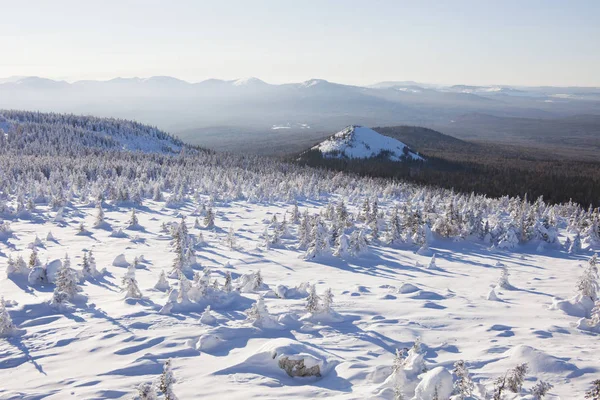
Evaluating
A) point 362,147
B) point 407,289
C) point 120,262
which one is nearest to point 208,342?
point 407,289

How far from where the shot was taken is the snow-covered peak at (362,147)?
513 ft

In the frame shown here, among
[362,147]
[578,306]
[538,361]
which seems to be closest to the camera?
[538,361]

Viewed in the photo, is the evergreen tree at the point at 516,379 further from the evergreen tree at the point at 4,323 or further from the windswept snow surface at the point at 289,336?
the evergreen tree at the point at 4,323

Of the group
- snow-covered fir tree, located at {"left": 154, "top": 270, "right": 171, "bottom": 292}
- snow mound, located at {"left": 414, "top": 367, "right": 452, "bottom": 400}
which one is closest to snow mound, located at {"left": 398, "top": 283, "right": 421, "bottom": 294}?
snow mound, located at {"left": 414, "top": 367, "right": 452, "bottom": 400}

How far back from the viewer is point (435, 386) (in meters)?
8.70

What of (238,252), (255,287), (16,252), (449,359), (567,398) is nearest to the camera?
(567,398)

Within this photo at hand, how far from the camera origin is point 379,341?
1301cm

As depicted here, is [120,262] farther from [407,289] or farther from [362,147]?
[362,147]

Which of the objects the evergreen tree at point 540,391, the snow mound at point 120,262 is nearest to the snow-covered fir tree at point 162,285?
the snow mound at point 120,262

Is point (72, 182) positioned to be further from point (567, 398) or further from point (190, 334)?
point (567, 398)

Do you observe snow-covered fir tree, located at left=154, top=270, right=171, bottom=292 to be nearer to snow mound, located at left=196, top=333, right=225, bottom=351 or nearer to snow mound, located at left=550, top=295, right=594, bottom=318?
snow mound, located at left=196, top=333, right=225, bottom=351

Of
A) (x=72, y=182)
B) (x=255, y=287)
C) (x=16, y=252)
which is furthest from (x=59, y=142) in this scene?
(x=255, y=287)

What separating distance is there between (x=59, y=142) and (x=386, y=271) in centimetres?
12832

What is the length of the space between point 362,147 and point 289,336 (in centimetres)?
15344
